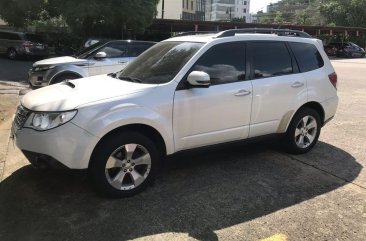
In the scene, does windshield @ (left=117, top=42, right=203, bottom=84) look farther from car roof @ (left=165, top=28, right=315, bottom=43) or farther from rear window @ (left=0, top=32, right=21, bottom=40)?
rear window @ (left=0, top=32, right=21, bottom=40)

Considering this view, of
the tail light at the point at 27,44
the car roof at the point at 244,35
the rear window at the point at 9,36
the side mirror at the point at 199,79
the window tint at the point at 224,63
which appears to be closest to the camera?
the side mirror at the point at 199,79

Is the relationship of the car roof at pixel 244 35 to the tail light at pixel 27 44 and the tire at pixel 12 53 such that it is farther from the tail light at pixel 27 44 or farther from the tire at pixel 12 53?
the tire at pixel 12 53

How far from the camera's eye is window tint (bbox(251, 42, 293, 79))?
547 cm

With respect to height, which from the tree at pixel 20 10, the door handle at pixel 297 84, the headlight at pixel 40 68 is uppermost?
the tree at pixel 20 10

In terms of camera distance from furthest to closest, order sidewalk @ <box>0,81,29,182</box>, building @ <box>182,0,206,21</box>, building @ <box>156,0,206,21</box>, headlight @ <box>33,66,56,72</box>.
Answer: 1. building @ <box>182,0,206,21</box>
2. building @ <box>156,0,206,21</box>
3. headlight @ <box>33,66,56,72</box>
4. sidewalk @ <box>0,81,29,182</box>

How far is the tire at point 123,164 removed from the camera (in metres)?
4.26

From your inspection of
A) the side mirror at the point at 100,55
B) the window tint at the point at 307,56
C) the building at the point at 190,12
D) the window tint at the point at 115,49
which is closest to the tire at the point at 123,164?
the window tint at the point at 307,56

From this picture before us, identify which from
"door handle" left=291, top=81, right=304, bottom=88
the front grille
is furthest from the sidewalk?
"door handle" left=291, top=81, right=304, bottom=88

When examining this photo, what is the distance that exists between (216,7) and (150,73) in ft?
484

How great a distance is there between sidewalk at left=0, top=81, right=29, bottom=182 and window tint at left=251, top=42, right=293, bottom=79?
345cm

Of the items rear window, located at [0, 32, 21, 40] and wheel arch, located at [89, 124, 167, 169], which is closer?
wheel arch, located at [89, 124, 167, 169]

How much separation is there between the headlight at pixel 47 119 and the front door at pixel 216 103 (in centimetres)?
118

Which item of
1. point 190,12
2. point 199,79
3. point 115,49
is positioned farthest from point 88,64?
point 190,12

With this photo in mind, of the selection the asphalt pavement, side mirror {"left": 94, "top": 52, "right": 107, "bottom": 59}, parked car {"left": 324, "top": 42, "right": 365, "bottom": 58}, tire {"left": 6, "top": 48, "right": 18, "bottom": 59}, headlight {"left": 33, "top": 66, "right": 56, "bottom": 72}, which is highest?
side mirror {"left": 94, "top": 52, "right": 107, "bottom": 59}
